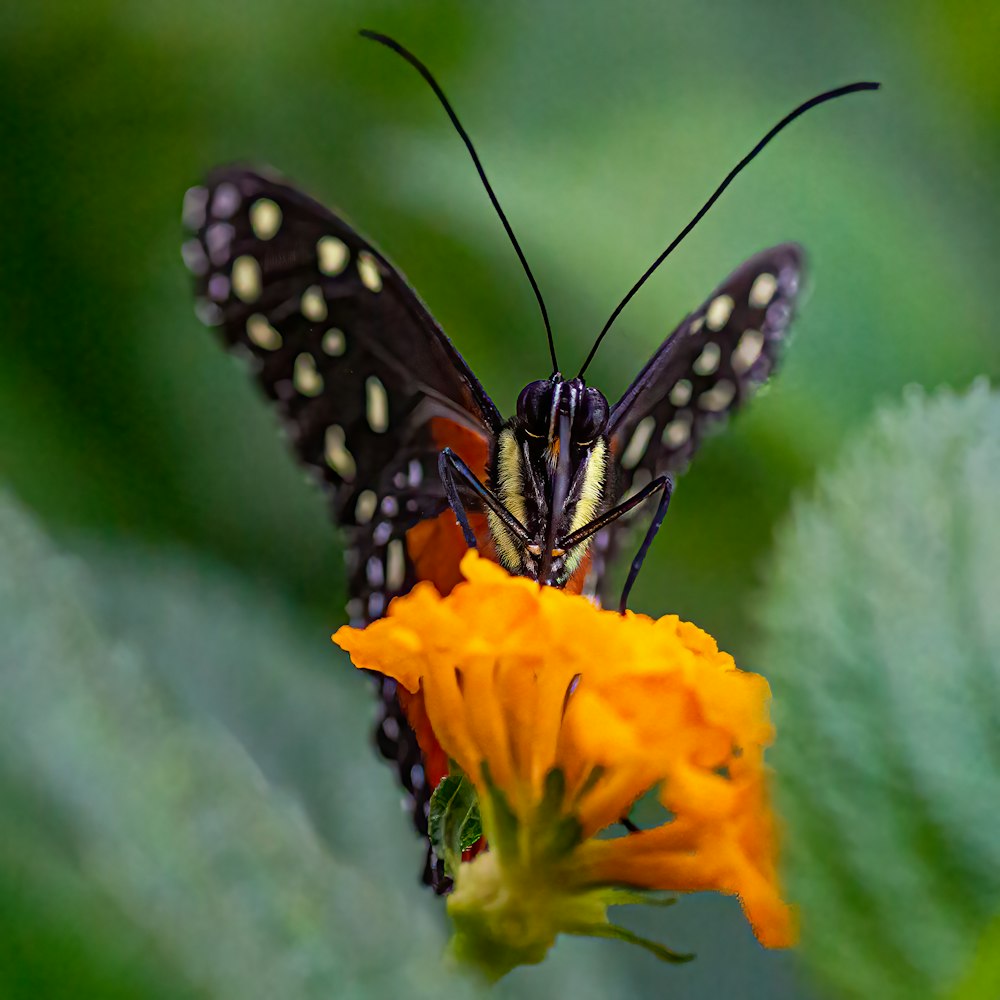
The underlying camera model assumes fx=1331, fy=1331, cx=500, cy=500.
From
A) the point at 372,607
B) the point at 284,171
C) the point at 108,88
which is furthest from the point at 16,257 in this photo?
the point at 372,607

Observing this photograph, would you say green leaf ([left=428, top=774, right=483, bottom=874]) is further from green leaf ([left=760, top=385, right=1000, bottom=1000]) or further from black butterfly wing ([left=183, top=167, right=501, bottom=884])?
green leaf ([left=760, top=385, right=1000, bottom=1000])

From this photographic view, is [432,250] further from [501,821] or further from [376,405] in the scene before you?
[501,821]

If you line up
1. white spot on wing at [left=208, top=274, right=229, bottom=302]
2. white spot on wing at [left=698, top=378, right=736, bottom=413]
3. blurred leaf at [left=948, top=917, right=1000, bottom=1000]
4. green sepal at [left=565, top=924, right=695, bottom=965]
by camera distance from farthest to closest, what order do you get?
white spot on wing at [left=698, top=378, right=736, bottom=413] < white spot on wing at [left=208, top=274, right=229, bottom=302] < green sepal at [left=565, top=924, right=695, bottom=965] < blurred leaf at [left=948, top=917, right=1000, bottom=1000]

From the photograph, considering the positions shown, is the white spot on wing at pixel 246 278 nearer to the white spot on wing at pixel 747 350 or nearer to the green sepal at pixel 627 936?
the white spot on wing at pixel 747 350

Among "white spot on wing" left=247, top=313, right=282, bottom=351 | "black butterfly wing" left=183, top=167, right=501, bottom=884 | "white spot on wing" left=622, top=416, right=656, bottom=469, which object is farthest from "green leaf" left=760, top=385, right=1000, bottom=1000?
"white spot on wing" left=622, top=416, right=656, bottom=469

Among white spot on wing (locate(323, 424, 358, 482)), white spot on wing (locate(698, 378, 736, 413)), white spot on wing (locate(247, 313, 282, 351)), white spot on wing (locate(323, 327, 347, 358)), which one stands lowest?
white spot on wing (locate(323, 424, 358, 482))

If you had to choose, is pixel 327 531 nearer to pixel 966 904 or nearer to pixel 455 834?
pixel 455 834
